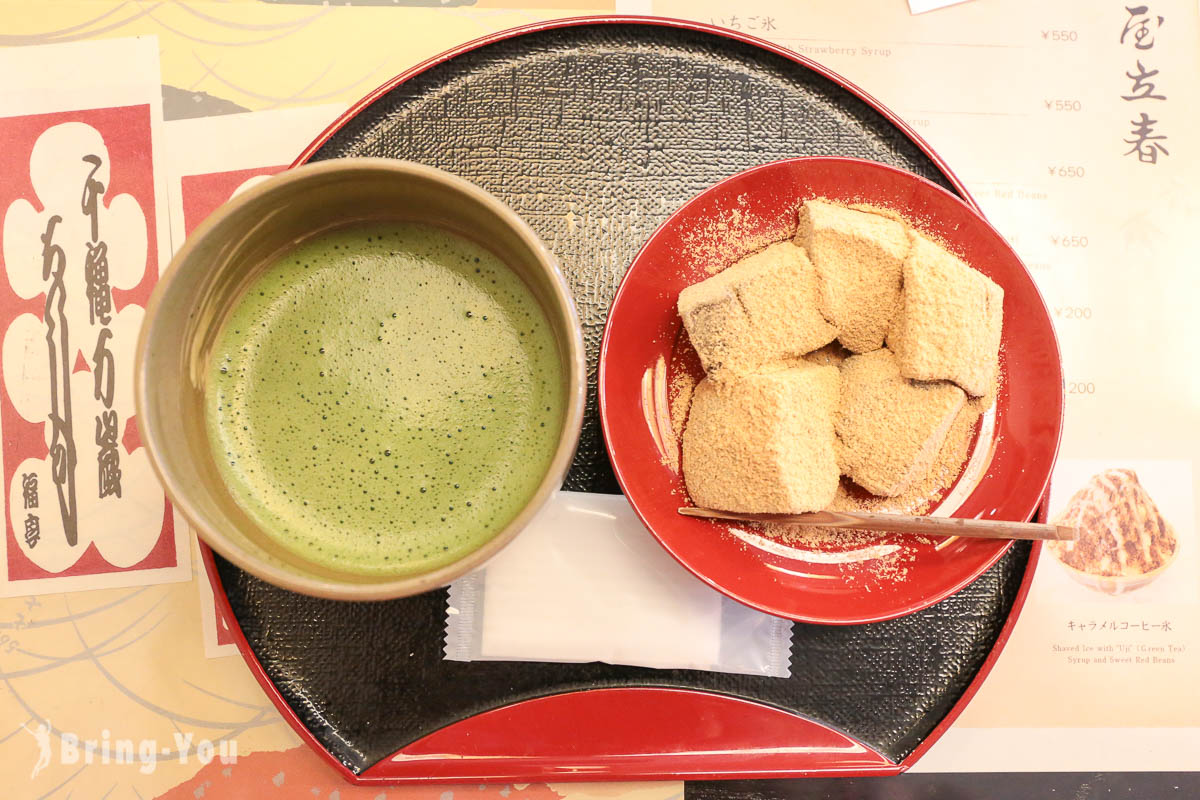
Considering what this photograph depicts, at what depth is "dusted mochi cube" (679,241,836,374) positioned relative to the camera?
2.49 feet

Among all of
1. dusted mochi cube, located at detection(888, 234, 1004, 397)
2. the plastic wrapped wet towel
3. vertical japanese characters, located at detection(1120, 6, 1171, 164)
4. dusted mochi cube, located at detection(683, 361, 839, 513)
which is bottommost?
the plastic wrapped wet towel

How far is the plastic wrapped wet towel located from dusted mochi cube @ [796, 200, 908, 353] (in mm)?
328

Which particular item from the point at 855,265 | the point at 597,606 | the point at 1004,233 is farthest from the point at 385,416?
the point at 1004,233

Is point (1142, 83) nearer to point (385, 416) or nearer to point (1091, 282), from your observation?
point (1091, 282)

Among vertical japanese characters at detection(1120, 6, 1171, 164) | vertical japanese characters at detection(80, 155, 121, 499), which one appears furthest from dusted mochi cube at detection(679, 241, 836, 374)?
vertical japanese characters at detection(80, 155, 121, 499)

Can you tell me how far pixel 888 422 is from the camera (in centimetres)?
77

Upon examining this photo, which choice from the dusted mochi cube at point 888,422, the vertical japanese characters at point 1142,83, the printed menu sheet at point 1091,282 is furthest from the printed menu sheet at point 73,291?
the vertical japanese characters at point 1142,83

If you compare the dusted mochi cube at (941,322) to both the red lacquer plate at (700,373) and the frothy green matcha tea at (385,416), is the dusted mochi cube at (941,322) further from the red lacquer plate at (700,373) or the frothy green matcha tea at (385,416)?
the frothy green matcha tea at (385,416)

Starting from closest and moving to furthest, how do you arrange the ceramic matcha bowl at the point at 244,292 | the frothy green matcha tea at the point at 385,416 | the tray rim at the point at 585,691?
the ceramic matcha bowl at the point at 244,292 → the frothy green matcha tea at the point at 385,416 → the tray rim at the point at 585,691

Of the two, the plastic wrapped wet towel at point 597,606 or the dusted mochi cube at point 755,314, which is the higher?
the dusted mochi cube at point 755,314

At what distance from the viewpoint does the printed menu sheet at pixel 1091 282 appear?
979 mm

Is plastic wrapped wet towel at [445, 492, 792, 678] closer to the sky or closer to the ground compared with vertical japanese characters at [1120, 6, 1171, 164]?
closer to the ground

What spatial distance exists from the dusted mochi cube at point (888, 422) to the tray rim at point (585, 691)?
221mm

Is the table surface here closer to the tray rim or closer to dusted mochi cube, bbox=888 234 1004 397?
the tray rim
